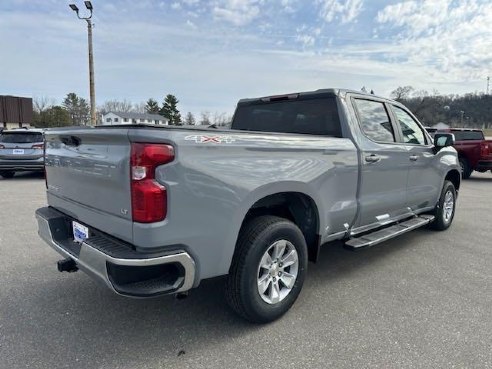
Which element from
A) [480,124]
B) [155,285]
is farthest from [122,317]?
[480,124]

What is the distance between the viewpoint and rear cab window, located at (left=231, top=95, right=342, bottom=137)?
402 cm

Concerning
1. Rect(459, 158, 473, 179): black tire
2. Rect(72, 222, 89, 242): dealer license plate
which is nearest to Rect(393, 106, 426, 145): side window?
Rect(72, 222, 89, 242): dealer license plate

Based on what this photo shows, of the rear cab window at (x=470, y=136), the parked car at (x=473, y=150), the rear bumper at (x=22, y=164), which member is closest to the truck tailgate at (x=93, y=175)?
the rear bumper at (x=22, y=164)

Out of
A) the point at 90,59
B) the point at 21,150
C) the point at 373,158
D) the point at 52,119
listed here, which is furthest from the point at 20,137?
the point at 52,119

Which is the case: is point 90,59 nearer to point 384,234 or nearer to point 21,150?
point 21,150

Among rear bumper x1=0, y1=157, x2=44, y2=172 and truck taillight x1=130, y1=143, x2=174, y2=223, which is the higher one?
truck taillight x1=130, y1=143, x2=174, y2=223

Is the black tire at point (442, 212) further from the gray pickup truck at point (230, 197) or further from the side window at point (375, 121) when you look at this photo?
the side window at point (375, 121)

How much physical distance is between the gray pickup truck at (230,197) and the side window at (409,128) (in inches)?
14.6

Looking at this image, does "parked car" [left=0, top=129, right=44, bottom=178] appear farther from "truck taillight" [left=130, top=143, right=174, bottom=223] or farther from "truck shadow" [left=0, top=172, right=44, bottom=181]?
"truck taillight" [left=130, top=143, right=174, bottom=223]

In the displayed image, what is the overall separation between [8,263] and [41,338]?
193 centimetres

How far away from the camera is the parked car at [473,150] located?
1299 centimetres

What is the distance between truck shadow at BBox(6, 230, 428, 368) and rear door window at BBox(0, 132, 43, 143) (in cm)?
904

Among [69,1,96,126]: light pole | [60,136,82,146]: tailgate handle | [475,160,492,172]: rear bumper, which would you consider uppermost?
[69,1,96,126]: light pole

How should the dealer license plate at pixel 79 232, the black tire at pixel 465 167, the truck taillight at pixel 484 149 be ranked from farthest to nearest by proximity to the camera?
1. the black tire at pixel 465 167
2. the truck taillight at pixel 484 149
3. the dealer license plate at pixel 79 232
